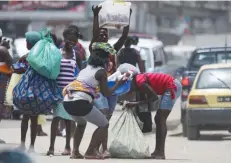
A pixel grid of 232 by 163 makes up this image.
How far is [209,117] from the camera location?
50.4ft

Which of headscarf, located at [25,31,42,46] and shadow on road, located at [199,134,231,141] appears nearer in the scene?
headscarf, located at [25,31,42,46]

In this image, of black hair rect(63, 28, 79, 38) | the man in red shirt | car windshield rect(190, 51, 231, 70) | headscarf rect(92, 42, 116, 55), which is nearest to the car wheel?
car windshield rect(190, 51, 231, 70)

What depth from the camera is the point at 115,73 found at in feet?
34.7

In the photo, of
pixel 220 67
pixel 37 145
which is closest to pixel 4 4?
pixel 220 67

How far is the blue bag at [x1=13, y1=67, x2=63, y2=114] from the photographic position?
1048 cm

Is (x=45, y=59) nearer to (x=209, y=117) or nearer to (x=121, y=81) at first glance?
(x=121, y=81)

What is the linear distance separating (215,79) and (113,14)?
512 centimetres

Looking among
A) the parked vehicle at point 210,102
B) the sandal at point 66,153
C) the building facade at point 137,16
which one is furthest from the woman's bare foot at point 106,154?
the building facade at point 137,16

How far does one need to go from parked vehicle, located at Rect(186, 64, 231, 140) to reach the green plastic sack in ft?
17.2

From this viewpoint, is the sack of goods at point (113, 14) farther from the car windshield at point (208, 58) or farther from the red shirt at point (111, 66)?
the car windshield at point (208, 58)

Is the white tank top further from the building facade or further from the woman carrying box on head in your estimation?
the building facade

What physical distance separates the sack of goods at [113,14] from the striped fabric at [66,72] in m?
0.59

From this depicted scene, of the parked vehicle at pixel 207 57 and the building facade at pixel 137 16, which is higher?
the parked vehicle at pixel 207 57

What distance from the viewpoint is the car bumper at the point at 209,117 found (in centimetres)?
1527
